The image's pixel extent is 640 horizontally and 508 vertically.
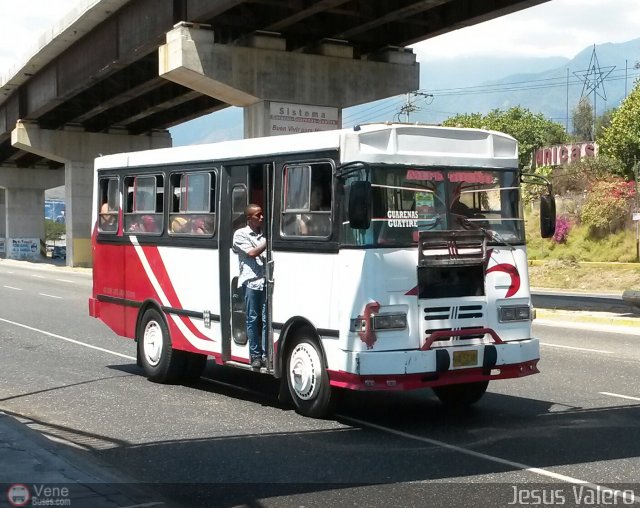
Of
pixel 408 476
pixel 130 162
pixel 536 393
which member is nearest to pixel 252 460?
pixel 408 476

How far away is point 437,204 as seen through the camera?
9.62 metres

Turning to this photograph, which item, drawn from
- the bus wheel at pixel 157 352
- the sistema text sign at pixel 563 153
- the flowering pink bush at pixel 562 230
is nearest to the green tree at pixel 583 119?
the sistema text sign at pixel 563 153

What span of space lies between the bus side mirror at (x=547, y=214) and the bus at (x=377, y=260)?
0.7 inches

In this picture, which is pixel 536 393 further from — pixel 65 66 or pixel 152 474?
pixel 65 66

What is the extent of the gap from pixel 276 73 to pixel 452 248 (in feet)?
62.2

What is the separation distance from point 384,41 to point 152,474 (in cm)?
2280

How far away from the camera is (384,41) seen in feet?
94.0

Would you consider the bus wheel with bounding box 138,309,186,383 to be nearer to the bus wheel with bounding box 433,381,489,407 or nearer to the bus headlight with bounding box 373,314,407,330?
the bus wheel with bounding box 433,381,489,407

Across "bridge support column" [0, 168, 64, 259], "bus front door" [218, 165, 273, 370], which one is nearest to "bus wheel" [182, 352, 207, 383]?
"bus front door" [218, 165, 273, 370]

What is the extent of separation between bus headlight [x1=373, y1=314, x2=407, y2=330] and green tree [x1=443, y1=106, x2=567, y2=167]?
→ 9473 cm

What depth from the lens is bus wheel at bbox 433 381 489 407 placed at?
33.9ft

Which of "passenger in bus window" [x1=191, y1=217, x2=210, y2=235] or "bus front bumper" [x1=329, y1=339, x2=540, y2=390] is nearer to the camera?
"bus front bumper" [x1=329, y1=339, x2=540, y2=390]

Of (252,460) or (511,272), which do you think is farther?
(511,272)

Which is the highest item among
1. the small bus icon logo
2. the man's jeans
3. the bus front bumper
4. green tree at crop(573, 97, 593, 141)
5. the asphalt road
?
green tree at crop(573, 97, 593, 141)
